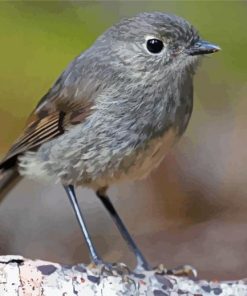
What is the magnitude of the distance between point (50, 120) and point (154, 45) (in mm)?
393

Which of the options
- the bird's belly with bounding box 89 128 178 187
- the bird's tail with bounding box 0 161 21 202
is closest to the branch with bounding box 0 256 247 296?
the bird's belly with bounding box 89 128 178 187

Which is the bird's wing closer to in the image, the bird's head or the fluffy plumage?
the fluffy plumage

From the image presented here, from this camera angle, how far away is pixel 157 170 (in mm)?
5516

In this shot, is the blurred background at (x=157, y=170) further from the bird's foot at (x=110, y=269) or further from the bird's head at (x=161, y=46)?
the bird's head at (x=161, y=46)

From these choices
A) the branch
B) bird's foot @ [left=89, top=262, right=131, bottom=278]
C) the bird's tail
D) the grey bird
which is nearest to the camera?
the branch

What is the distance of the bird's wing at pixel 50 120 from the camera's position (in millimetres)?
3908

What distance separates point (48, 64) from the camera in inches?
229

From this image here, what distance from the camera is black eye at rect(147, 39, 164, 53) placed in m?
3.86

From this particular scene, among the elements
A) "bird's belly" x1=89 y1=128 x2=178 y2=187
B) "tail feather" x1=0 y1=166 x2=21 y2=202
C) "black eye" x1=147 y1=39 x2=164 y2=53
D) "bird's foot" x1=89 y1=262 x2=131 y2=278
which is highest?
"black eye" x1=147 y1=39 x2=164 y2=53

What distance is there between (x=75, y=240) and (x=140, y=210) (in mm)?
341

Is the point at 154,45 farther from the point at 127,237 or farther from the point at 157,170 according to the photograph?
the point at 157,170

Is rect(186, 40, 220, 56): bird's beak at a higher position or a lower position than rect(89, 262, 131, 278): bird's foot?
higher

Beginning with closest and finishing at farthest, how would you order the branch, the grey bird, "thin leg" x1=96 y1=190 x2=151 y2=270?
1. the branch
2. the grey bird
3. "thin leg" x1=96 y1=190 x2=151 y2=270

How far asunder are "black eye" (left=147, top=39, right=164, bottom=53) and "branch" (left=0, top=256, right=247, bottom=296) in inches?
24.7
